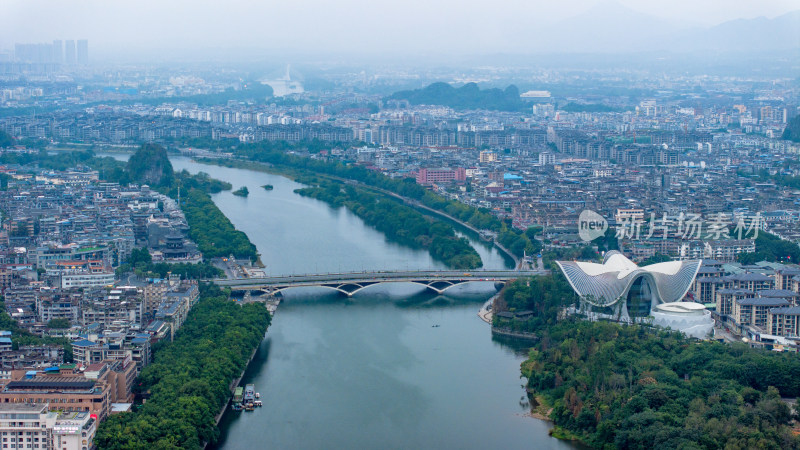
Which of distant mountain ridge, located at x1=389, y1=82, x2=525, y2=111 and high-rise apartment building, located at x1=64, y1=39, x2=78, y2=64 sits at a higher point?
high-rise apartment building, located at x1=64, y1=39, x2=78, y2=64

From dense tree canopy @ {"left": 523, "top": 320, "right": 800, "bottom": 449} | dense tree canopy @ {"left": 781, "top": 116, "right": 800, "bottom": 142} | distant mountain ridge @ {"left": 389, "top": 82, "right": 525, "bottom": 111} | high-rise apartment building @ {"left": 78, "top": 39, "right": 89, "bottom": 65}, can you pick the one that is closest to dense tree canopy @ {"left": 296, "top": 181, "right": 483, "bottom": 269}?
dense tree canopy @ {"left": 523, "top": 320, "right": 800, "bottom": 449}

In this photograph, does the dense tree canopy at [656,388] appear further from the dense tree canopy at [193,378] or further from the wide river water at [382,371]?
the dense tree canopy at [193,378]

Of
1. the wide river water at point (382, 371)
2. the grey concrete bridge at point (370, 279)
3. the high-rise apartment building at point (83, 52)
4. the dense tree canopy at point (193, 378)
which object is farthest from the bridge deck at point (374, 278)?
the high-rise apartment building at point (83, 52)

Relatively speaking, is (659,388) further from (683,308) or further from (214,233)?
(214,233)

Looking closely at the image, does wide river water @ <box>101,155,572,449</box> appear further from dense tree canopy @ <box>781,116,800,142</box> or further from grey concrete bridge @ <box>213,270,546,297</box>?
dense tree canopy @ <box>781,116,800,142</box>

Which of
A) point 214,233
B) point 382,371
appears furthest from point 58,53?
point 382,371

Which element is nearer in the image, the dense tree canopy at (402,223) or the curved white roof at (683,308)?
the curved white roof at (683,308)

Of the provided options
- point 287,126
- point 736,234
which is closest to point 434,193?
point 736,234
